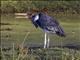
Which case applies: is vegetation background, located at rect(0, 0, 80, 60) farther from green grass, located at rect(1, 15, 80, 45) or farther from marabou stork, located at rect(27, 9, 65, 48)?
marabou stork, located at rect(27, 9, 65, 48)

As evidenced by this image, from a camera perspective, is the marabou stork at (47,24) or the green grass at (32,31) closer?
the marabou stork at (47,24)

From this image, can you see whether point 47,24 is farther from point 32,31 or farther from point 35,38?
point 32,31

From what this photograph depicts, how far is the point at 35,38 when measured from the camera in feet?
40.3

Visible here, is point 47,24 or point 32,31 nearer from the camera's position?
point 47,24

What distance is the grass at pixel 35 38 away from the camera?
9.10 metres

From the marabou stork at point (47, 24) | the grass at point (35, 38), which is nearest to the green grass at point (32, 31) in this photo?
the grass at point (35, 38)

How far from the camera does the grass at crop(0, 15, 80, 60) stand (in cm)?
910

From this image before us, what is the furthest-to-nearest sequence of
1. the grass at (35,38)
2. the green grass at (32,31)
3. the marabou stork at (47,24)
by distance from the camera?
the green grass at (32,31)
the marabou stork at (47,24)
the grass at (35,38)

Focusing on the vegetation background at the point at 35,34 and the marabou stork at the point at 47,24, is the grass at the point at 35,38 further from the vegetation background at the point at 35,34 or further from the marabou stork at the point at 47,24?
the marabou stork at the point at 47,24

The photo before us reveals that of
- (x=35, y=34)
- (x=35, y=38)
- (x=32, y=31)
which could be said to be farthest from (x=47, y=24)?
(x=32, y=31)

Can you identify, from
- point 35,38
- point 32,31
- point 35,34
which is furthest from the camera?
point 32,31

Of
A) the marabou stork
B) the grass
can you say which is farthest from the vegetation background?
the marabou stork

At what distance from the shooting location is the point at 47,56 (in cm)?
899

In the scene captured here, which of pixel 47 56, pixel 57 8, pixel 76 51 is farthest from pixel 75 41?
pixel 57 8
